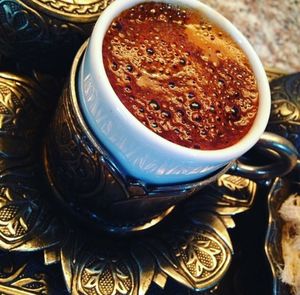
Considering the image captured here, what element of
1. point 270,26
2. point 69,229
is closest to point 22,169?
point 69,229

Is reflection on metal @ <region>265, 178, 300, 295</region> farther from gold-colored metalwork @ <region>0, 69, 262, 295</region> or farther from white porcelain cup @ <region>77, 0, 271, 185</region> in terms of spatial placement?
white porcelain cup @ <region>77, 0, 271, 185</region>

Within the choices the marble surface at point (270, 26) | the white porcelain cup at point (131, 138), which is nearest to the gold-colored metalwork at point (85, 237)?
the white porcelain cup at point (131, 138)

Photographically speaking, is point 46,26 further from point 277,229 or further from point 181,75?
point 277,229

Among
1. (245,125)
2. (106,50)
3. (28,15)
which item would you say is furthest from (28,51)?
(245,125)

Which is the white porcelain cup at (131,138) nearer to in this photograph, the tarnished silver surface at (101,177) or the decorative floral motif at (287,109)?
the tarnished silver surface at (101,177)

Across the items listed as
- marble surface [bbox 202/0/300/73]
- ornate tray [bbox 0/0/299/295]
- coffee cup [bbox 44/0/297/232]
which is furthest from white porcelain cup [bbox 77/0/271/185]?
marble surface [bbox 202/0/300/73]

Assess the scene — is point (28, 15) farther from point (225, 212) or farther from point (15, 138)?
point (225, 212)
